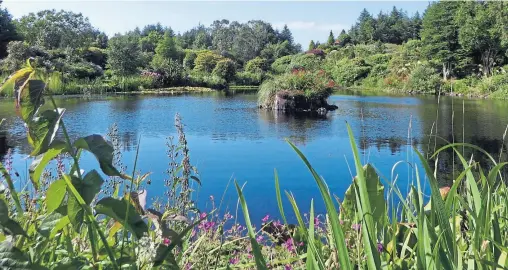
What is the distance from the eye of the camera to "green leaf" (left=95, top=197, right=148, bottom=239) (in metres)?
0.63

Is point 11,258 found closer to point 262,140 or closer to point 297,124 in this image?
point 262,140

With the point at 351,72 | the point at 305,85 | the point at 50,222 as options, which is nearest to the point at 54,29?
the point at 351,72

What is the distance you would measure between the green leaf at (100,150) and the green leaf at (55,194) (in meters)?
0.07

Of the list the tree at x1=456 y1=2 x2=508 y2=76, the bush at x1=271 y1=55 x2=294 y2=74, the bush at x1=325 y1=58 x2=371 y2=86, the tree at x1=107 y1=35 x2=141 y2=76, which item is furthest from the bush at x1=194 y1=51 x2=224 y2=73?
the tree at x1=456 y1=2 x2=508 y2=76

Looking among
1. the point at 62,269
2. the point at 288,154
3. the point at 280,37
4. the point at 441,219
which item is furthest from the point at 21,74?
the point at 280,37

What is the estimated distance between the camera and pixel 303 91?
15.9 meters

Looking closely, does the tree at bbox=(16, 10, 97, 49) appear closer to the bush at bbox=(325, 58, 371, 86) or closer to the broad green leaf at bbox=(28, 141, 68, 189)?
the bush at bbox=(325, 58, 371, 86)

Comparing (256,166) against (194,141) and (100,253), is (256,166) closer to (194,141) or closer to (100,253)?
(194,141)

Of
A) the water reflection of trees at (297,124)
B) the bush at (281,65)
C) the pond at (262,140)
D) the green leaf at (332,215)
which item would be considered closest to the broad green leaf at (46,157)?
the green leaf at (332,215)

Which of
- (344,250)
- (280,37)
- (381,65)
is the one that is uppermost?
(280,37)

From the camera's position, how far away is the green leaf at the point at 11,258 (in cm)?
58

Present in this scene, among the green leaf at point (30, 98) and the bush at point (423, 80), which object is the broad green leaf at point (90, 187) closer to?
the green leaf at point (30, 98)

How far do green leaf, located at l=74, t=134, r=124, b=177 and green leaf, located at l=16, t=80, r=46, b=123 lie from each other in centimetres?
8

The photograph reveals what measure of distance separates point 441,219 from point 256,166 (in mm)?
6131
